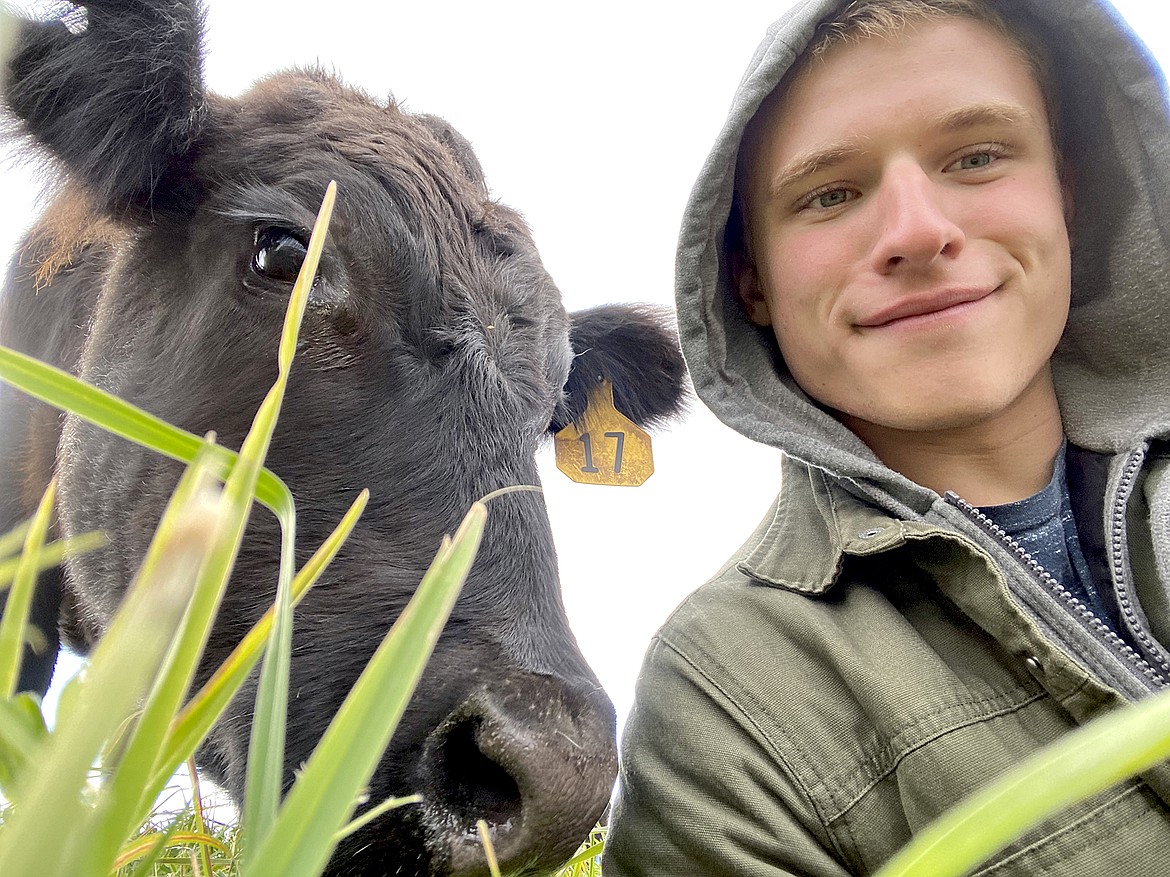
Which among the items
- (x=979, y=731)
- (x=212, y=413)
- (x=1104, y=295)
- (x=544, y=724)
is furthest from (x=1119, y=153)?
(x=212, y=413)

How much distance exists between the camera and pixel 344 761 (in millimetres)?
410

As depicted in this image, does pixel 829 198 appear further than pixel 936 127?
Yes

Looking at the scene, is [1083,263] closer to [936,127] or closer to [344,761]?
[936,127]

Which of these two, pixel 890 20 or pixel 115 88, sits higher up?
pixel 890 20

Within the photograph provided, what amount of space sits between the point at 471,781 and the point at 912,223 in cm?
130

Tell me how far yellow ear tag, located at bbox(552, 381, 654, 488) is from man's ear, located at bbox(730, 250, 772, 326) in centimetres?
132

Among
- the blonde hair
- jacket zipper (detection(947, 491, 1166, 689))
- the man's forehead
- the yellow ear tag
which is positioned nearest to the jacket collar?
jacket zipper (detection(947, 491, 1166, 689))

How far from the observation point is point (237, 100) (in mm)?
2523

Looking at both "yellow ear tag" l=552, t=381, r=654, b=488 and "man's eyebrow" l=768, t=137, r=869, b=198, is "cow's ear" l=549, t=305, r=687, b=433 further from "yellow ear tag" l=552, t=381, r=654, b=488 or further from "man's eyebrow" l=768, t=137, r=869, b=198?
"man's eyebrow" l=768, t=137, r=869, b=198

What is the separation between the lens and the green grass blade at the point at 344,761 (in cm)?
40

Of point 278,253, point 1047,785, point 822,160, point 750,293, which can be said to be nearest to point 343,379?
point 278,253

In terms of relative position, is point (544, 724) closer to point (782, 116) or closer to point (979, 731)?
point (979, 731)

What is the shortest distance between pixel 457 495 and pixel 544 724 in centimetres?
54

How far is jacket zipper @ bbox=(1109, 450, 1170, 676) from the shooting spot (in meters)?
1.47
